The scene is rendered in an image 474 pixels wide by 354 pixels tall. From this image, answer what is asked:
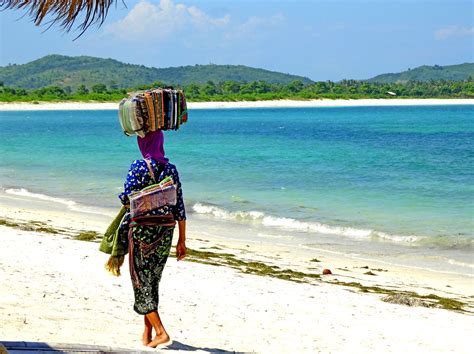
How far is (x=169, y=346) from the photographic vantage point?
5.16 m

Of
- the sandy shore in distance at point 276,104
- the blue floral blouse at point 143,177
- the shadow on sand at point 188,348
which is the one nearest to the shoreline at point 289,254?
the shadow on sand at point 188,348

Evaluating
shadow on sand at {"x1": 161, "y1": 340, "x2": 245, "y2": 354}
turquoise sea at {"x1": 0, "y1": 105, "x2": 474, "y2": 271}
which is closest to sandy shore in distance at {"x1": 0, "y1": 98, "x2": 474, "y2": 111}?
turquoise sea at {"x1": 0, "y1": 105, "x2": 474, "y2": 271}

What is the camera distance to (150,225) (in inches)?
186

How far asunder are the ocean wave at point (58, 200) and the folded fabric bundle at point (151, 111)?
1082 cm

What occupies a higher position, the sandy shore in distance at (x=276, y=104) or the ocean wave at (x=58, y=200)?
the sandy shore in distance at (x=276, y=104)

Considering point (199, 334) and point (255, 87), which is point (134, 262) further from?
point (255, 87)

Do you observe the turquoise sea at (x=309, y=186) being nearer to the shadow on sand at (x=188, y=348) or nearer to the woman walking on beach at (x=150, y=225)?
the shadow on sand at (x=188, y=348)

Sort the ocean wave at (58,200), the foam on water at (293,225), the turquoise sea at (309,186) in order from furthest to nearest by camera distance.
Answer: the ocean wave at (58,200)
the turquoise sea at (309,186)
the foam on water at (293,225)

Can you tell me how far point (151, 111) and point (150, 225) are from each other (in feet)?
2.23

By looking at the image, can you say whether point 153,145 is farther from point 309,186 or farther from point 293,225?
point 309,186

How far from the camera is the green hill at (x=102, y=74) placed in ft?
531

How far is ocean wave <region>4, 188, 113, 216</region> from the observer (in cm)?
1573

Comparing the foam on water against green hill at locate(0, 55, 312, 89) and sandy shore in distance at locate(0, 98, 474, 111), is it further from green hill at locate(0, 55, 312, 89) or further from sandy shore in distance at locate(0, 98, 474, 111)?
green hill at locate(0, 55, 312, 89)

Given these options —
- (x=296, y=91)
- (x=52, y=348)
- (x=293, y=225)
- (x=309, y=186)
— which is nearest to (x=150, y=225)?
(x=52, y=348)
